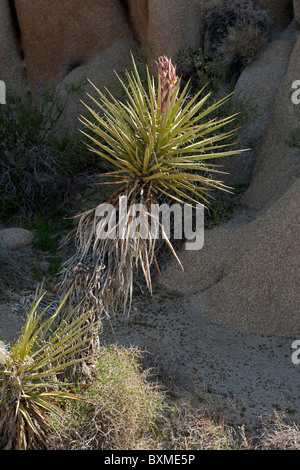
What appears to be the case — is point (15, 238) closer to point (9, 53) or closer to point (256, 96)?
point (256, 96)

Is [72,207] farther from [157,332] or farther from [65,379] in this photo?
[65,379]

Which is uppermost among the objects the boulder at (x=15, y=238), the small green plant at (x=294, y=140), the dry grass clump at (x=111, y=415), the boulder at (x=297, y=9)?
the boulder at (x=297, y=9)

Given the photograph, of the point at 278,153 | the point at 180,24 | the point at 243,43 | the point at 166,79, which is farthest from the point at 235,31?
the point at 166,79

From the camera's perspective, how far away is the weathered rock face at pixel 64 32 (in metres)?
12.0

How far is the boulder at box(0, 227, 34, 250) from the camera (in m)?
8.26

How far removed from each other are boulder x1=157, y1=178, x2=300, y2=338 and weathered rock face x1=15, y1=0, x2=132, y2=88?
22.7 feet

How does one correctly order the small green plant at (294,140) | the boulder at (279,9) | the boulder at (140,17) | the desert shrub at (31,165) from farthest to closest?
the boulder at (140,17), the boulder at (279,9), the desert shrub at (31,165), the small green plant at (294,140)

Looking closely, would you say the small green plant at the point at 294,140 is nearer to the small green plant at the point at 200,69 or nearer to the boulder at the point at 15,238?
the small green plant at the point at 200,69

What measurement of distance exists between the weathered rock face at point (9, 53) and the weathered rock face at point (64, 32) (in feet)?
0.69

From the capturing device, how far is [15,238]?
837cm

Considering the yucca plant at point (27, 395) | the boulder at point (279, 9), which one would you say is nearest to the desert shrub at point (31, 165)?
the boulder at point (279, 9)

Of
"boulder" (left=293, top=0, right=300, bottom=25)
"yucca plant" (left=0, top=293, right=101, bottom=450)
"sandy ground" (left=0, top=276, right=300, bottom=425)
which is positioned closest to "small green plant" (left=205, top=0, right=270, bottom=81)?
"boulder" (left=293, top=0, right=300, bottom=25)

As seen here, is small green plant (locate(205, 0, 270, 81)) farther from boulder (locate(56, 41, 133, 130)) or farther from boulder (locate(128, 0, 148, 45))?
boulder (locate(56, 41, 133, 130))

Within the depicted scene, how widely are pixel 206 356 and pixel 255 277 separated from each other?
134cm
